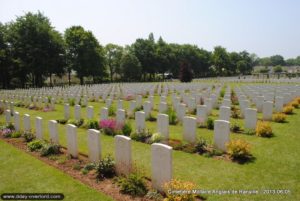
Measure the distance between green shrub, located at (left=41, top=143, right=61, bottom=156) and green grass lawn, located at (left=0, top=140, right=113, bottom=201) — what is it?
0.40 meters

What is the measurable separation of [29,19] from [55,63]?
9.55 meters

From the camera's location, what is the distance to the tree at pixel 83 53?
57156mm

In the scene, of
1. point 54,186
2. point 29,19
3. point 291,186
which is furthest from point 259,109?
point 29,19

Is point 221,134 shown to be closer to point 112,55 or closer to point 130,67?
point 130,67

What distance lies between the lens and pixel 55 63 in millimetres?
53844

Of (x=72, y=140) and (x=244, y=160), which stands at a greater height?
(x=72, y=140)

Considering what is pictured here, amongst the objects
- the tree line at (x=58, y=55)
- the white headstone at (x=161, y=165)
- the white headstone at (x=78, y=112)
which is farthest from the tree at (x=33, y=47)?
the white headstone at (x=161, y=165)

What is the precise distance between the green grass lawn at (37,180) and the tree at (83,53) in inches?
1984

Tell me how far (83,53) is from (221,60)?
53.9m

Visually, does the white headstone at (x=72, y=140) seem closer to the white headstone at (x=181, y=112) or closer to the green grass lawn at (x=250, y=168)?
the green grass lawn at (x=250, y=168)

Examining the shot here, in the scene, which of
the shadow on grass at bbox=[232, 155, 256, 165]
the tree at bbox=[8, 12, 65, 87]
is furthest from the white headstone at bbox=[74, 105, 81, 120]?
the tree at bbox=[8, 12, 65, 87]

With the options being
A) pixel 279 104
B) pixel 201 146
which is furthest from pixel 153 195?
pixel 279 104

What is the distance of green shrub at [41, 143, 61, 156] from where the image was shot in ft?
28.5

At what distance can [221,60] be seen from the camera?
94.7 meters
